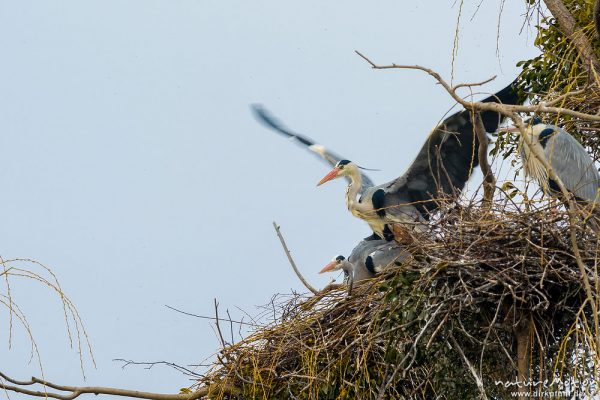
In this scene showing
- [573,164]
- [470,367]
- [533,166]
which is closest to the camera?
[470,367]

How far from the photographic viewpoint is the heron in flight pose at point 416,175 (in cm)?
695

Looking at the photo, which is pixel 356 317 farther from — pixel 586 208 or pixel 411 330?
pixel 586 208

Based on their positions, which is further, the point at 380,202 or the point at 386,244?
the point at 380,202

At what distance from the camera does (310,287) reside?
6645 mm

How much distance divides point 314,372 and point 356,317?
13.2 inches

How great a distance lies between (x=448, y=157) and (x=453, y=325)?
78.5 inches

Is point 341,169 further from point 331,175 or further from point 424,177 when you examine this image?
point 424,177

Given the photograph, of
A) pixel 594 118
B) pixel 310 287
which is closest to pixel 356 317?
pixel 310 287

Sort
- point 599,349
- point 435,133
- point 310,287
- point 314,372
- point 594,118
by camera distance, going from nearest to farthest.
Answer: point 599,349 < point 594,118 < point 314,372 < point 310,287 < point 435,133

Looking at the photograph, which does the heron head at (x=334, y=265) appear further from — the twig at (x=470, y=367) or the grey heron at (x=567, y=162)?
the twig at (x=470, y=367)

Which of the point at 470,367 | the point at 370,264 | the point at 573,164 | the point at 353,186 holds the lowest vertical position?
the point at 470,367

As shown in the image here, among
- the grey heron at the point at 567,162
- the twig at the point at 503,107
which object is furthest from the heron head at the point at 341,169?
the twig at the point at 503,107

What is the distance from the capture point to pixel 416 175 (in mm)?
7469

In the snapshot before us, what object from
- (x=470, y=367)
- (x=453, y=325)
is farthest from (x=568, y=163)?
(x=470, y=367)
